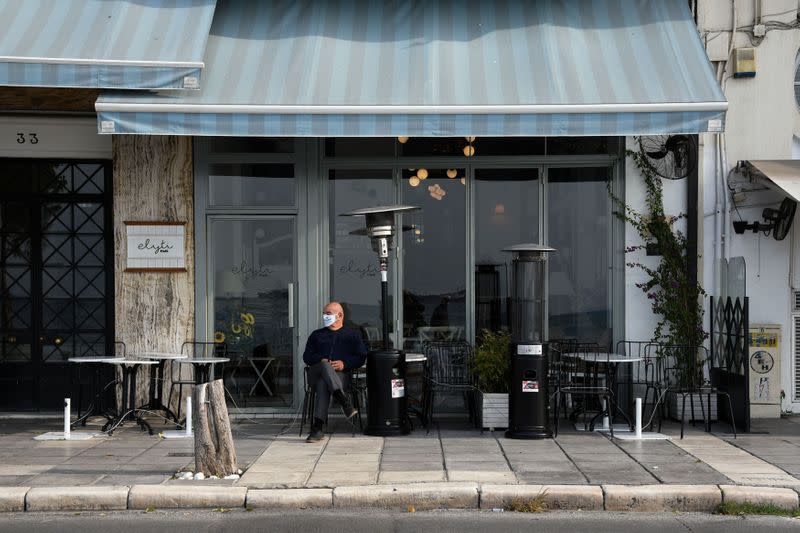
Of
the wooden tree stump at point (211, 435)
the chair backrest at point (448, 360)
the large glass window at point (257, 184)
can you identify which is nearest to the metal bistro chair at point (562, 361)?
the chair backrest at point (448, 360)

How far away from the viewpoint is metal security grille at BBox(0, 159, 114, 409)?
39.1 feet

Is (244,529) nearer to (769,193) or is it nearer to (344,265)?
(344,265)

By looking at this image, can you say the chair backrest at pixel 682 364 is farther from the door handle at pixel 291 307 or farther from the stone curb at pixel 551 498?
the door handle at pixel 291 307

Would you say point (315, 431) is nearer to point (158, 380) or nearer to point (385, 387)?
point (385, 387)

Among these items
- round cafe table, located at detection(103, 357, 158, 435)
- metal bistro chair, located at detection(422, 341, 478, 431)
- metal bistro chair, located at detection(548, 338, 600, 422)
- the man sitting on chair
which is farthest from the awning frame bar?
metal bistro chair, located at detection(548, 338, 600, 422)

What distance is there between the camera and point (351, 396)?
10.9 meters

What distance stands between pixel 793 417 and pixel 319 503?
658cm

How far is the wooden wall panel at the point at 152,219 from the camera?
450 inches

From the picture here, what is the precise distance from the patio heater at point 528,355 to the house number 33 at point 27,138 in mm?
5863

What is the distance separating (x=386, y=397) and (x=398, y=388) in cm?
16

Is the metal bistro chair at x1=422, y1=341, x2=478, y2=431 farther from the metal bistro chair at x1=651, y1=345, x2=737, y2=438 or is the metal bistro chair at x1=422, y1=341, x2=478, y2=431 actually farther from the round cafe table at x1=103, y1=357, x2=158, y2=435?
the round cafe table at x1=103, y1=357, x2=158, y2=435

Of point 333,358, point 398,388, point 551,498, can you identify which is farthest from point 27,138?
point 551,498

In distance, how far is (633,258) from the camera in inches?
455

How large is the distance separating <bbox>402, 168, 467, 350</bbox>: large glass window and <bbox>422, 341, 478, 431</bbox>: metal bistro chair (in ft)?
0.69
